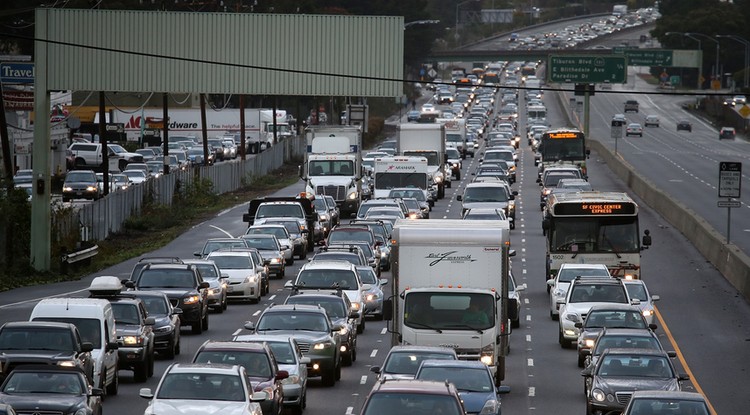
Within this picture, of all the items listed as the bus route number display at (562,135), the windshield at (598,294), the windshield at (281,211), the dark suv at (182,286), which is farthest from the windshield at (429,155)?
the windshield at (598,294)

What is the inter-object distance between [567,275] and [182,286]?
990 centimetres

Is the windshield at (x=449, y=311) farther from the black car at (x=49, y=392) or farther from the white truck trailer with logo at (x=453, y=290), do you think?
the black car at (x=49, y=392)

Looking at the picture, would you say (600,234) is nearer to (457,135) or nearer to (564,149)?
(564,149)

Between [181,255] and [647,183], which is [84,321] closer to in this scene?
[181,255]

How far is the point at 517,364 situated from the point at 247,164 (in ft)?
196

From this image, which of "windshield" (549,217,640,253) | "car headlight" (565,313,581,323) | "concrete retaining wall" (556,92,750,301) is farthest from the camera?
"concrete retaining wall" (556,92,750,301)

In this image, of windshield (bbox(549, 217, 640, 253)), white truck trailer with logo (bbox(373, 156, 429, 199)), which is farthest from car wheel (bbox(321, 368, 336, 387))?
white truck trailer with logo (bbox(373, 156, 429, 199))

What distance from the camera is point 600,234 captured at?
137 ft

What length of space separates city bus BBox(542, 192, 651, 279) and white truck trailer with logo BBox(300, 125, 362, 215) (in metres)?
25.1

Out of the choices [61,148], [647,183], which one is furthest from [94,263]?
[61,148]

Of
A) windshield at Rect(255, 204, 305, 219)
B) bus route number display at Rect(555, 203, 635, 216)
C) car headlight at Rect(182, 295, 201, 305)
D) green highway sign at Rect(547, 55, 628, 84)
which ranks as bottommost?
car headlight at Rect(182, 295, 201, 305)

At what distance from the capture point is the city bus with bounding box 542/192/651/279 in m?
41.2

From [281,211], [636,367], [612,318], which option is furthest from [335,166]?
[636,367]

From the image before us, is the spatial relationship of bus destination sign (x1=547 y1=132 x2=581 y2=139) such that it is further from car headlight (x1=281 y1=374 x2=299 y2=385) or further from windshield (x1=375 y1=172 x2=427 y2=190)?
car headlight (x1=281 y1=374 x2=299 y2=385)
